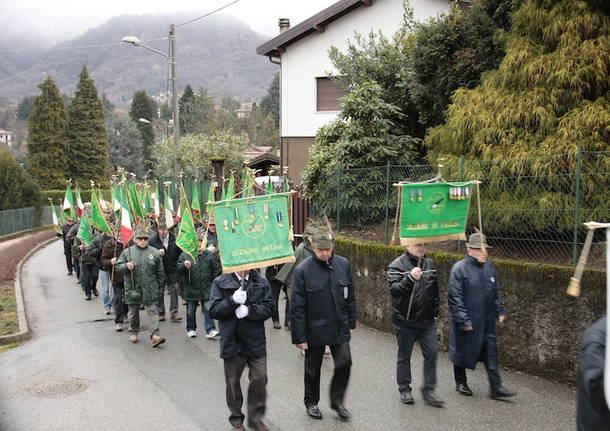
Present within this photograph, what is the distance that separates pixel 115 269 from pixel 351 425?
5680mm

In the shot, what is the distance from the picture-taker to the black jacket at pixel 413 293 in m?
6.73

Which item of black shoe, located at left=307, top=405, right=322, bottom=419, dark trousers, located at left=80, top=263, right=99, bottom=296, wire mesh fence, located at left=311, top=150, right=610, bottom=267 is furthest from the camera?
dark trousers, located at left=80, top=263, right=99, bottom=296

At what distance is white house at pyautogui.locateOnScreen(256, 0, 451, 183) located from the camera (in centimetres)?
2125

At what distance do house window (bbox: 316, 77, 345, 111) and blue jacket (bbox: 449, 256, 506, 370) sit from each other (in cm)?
1591

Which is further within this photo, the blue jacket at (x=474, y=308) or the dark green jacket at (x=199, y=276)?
the dark green jacket at (x=199, y=276)

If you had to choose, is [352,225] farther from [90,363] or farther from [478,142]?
[90,363]

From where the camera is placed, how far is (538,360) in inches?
309

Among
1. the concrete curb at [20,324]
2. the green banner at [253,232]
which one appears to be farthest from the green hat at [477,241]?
the concrete curb at [20,324]

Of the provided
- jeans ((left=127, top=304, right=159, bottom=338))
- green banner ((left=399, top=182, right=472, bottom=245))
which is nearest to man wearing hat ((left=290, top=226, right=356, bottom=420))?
green banner ((left=399, top=182, right=472, bottom=245))

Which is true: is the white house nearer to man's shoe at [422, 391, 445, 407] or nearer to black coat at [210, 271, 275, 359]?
man's shoe at [422, 391, 445, 407]

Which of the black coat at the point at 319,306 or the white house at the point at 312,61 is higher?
the white house at the point at 312,61

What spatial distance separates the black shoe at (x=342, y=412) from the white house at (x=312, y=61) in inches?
638

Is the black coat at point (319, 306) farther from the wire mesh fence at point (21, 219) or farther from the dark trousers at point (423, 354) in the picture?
the wire mesh fence at point (21, 219)

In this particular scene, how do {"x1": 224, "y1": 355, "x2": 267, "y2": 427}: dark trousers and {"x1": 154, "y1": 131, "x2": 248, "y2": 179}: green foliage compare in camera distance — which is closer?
{"x1": 224, "y1": 355, "x2": 267, "y2": 427}: dark trousers
